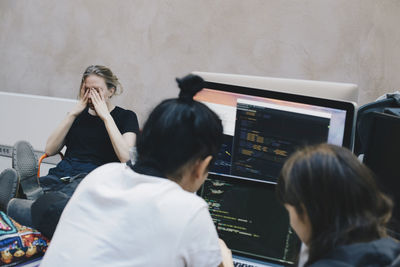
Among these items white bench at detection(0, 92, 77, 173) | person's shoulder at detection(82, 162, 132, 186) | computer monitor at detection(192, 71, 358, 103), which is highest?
computer monitor at detection(192, 71, 358, 103)

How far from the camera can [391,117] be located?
126cm

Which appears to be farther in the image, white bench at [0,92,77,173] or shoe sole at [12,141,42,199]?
white bench at [0,92,77,173]

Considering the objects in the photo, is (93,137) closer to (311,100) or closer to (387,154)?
(311,100)

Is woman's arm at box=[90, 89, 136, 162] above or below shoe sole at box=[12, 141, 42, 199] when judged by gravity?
above

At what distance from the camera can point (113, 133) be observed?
2.32 meters

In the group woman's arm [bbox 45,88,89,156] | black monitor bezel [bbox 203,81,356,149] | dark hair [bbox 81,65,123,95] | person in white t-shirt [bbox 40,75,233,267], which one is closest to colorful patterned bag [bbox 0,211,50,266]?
person in white t-shirt [bbox 40,75,233,267]

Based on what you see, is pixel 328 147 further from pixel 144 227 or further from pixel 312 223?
pixel 144 227

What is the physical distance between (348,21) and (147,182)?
7.69 feet

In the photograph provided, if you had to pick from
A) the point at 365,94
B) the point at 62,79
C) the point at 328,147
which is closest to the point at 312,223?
the point at 328,147

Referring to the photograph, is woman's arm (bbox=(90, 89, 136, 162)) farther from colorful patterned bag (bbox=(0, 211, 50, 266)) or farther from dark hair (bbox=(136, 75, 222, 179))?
dark hair (bbox=(136, 75, 222, 179))

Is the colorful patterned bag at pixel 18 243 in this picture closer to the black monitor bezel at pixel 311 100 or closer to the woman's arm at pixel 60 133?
the black monitor bezel at pixel 311 100

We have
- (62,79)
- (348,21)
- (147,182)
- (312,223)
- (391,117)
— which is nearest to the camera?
(312,223)

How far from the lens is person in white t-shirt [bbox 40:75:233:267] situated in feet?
3.10

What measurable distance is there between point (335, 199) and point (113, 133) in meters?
1.65
